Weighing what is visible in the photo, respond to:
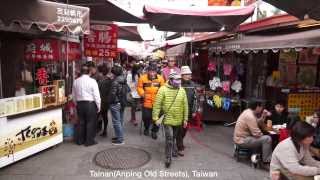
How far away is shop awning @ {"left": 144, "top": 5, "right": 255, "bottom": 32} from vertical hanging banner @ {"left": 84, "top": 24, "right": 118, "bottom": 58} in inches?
51.5

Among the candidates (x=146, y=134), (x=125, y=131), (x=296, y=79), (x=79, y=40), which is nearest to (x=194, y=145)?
(x=146, y=134)

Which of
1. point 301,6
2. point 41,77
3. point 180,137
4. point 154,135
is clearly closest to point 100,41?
point 41,77

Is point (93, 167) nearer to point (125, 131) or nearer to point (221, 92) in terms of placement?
point (125, 131)

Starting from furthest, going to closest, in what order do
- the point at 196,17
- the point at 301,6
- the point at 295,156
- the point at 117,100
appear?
the point at 196,17
the point at 117,100
the point at 301,6
the point at 295,156

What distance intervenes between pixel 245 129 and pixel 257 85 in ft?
12.7

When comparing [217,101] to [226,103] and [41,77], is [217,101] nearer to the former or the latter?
[226,103]

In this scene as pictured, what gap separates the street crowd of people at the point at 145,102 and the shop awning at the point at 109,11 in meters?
1.62

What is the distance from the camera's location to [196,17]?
9.54 meters

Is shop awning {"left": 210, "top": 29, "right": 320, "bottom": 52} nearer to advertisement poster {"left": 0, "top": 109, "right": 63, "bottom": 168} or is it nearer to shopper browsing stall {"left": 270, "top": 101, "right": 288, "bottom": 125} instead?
shopper browsing stall {"left": 270, "top": 101, "right": 288, "bottom": 125}

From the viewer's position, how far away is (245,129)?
21.4ft

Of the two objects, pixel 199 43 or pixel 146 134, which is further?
pixel 199 43

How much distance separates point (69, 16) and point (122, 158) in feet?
10.0

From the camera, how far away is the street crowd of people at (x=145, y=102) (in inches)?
255

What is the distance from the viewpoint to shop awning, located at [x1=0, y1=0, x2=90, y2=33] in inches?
210
